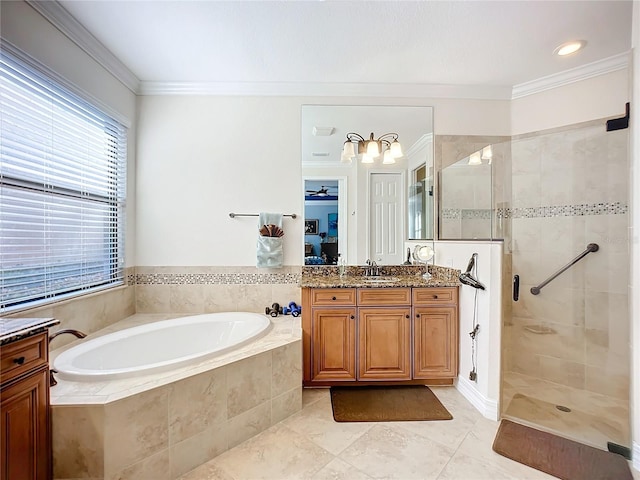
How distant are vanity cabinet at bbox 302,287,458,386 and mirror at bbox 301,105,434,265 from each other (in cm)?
50

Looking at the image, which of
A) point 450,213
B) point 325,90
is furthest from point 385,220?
point 325,90

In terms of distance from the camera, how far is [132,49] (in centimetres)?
208

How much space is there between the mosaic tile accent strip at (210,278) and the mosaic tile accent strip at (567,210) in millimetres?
1971

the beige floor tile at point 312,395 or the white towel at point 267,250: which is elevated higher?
the white towel at point 267,250

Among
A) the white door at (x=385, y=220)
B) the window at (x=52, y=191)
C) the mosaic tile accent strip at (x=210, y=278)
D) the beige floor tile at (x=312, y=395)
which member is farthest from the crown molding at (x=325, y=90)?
the beige floor tile at (x=312, y=395)

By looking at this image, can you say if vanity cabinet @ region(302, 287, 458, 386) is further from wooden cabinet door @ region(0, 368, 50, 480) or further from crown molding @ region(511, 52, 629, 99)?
crown molding @ region(511, 52, 629, 99)

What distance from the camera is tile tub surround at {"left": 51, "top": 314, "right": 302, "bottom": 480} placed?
4.06 ft

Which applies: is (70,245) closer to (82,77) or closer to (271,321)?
(82,77)

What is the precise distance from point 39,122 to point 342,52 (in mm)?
2032

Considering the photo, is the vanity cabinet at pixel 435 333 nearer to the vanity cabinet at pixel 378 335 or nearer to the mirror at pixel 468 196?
the vanity cabinet at pixel 378 335

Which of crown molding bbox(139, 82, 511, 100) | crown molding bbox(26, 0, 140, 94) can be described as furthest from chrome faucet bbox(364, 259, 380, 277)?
crown molding bbox(26, 0, 140, 94)

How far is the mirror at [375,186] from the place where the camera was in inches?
104

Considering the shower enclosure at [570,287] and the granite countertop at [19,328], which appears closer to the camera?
the granite countertop at [19,328]

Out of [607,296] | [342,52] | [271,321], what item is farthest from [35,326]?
[607,296]
